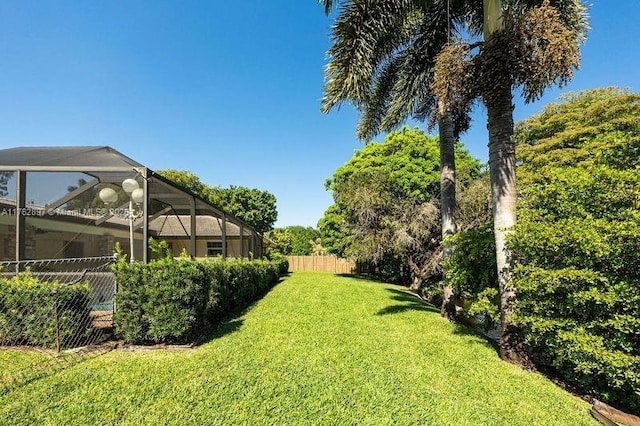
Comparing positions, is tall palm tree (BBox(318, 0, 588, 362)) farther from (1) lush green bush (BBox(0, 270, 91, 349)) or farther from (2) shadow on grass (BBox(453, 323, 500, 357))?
(1) lush green bush (BBox(0, 270, 91, 349))

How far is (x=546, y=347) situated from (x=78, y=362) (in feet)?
20.7

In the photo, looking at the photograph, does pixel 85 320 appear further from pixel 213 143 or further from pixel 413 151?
pixel 413 151

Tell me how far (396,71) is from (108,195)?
843 centimetres

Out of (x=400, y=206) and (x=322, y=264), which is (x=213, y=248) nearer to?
(x=322, y=264)

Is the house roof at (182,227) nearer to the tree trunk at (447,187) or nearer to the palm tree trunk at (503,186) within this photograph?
the tree trunk at (447,187)

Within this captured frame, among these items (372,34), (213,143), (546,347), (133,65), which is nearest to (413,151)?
(213,143)

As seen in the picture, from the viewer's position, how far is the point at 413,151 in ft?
68.7

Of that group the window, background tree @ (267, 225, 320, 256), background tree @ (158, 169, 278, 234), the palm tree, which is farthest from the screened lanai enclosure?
background tree @ (267, 225, 320, 256)

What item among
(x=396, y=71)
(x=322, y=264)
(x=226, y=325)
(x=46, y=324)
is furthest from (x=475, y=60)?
(x=322, y=264)

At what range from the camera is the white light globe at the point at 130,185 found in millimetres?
5777

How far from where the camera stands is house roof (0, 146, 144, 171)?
583 centimetres

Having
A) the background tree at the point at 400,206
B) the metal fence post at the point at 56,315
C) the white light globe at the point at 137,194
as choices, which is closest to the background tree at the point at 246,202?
the background tree at the point at 400,206

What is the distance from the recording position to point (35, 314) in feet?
14.1

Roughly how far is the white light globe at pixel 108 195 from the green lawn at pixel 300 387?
156 inches
